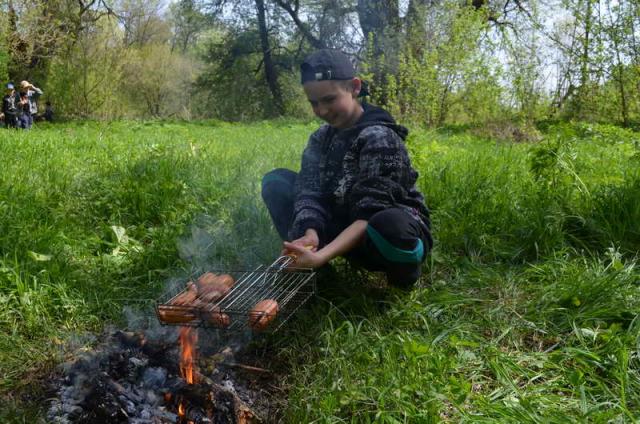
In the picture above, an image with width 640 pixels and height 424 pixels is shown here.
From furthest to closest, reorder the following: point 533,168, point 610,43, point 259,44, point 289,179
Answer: point 259,44, point 610,43, point 533,168, point 289,179

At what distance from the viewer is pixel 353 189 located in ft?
7.68

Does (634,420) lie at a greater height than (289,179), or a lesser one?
lesser

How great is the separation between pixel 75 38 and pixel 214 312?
20491 millimetres

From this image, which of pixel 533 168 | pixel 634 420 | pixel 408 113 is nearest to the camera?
pixel 634 420

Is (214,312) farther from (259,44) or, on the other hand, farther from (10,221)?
(259,44)

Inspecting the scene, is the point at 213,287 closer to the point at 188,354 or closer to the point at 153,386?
the point at 188,354

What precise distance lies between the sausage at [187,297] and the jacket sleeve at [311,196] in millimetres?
636

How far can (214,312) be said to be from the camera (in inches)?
68.7

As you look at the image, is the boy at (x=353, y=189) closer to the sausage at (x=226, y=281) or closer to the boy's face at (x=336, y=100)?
the boy's face at (x=336, y=100)

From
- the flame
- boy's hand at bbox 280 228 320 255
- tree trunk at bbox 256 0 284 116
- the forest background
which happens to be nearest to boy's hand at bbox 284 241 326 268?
boy's hand at bbox 280 228 320 255

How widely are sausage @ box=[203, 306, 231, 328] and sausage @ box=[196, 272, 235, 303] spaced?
98 millimetres

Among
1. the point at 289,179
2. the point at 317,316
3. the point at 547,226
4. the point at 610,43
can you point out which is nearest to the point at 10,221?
the point at 289,179

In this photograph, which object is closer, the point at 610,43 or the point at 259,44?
the point at 610,43

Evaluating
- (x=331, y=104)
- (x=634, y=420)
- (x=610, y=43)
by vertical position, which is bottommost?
(x=634, y=420)
